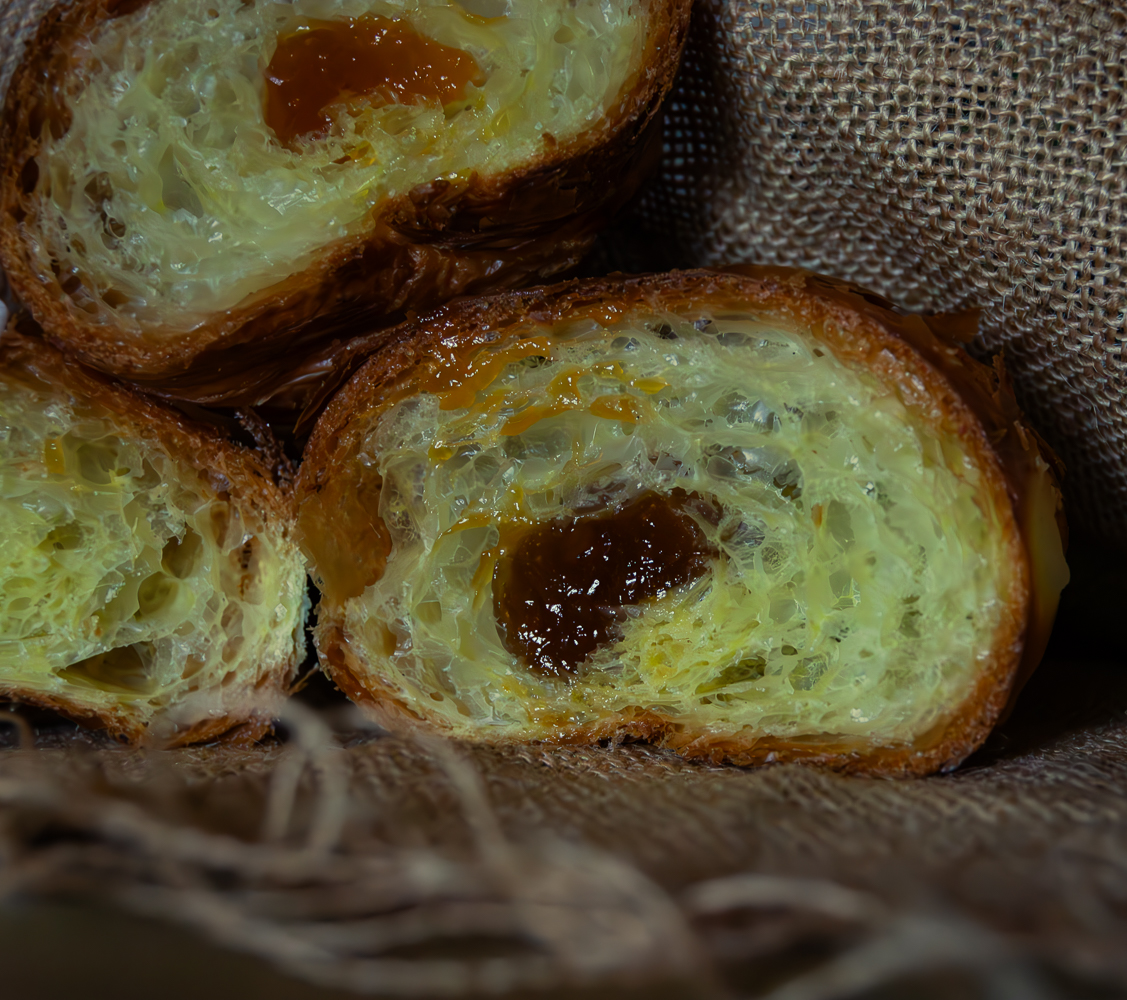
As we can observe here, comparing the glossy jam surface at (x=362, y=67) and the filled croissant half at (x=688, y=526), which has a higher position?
the glossy jam surface at (x=362, y=67)

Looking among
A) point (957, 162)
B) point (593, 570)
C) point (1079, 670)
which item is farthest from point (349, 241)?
point (1079, 670)

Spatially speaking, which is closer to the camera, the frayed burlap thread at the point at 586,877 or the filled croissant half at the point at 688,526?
the frayed burlap thread at the point at 586,877

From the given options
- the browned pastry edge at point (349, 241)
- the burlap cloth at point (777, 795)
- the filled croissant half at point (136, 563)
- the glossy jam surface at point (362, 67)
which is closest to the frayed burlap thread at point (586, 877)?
the burlap cloth at point (777, 795)

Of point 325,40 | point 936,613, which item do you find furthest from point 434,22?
point 936,613

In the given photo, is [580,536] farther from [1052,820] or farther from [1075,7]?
[1075,7]

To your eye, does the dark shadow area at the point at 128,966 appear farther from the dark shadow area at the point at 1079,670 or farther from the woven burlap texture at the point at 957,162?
the woven burlap texture at the point at 957,162

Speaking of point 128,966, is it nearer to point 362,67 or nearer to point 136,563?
point 136,563
